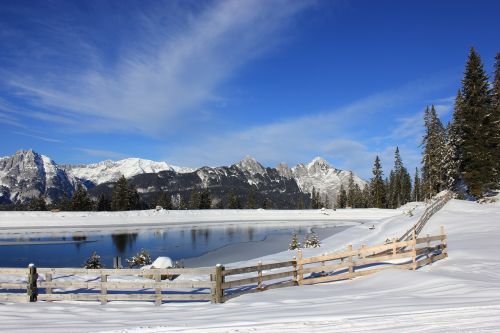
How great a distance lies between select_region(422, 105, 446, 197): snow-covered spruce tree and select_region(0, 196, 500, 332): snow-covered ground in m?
55.2

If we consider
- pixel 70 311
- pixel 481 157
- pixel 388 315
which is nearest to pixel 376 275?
pixel 388 315

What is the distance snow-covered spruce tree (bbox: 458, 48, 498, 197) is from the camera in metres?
46.8

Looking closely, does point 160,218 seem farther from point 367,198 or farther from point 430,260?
point 367,198

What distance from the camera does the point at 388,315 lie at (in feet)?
33.5

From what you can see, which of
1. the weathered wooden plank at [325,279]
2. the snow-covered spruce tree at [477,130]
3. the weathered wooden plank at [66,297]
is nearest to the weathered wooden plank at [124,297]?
the weathered wooden plank at [66,297]

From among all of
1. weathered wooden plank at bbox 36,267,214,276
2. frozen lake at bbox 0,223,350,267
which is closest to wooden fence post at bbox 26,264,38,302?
weathered wooden plank at bbox 36,267,214,276

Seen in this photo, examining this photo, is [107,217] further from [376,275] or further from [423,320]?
[423,320]

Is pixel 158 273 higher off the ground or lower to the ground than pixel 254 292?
higher

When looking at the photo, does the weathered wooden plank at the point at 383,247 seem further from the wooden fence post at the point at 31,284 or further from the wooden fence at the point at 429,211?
the wooden fence at the point at 429,211

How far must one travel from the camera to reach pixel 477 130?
47812 millimetres

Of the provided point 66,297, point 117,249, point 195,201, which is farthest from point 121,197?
point 66,297

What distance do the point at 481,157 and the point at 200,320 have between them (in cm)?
4468

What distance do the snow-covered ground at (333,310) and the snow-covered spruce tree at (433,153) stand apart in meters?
55.2

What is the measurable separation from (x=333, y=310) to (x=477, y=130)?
43.9 m
